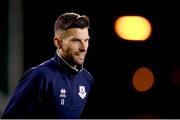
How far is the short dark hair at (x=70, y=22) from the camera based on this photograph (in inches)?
87.7

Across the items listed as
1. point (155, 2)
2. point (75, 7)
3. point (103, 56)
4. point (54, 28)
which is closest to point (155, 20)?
point (155, 2)

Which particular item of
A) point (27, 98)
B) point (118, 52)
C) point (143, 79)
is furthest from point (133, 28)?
point (27, 98)

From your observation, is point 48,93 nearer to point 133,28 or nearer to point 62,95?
point 62,95

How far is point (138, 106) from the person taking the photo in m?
2.97

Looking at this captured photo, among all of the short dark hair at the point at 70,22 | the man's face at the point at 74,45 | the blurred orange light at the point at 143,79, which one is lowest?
the blurred orange light at the point at 143,79

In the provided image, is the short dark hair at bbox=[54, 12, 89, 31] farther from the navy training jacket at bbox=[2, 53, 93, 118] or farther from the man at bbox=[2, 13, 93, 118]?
the navy training jacket at bbox=[2, 53, 93, 118]

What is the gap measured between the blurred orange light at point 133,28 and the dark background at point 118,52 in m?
0.02

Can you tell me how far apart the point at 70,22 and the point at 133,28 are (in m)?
0.74

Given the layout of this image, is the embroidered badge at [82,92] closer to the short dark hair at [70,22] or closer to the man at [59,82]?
the man at [59,82]

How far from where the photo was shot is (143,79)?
291cm

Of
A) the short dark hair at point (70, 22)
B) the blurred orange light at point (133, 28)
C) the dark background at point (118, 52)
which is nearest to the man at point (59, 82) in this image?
the short dark hair at point (70, 22)

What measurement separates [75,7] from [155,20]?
21.6 inches

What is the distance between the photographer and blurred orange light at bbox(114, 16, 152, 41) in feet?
9.34

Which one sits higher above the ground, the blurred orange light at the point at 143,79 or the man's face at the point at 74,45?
the man's face at the point at 74,45
